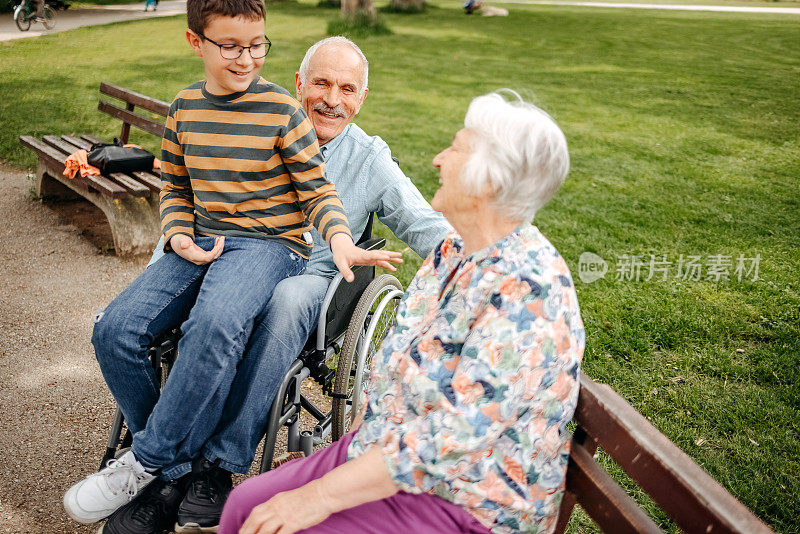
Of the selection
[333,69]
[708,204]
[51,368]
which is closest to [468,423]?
[333,69]

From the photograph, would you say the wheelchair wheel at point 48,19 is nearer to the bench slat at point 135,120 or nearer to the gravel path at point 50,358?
the bench slat at point 135,120

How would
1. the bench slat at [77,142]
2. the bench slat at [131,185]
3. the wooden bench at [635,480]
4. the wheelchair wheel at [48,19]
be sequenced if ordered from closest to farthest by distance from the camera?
the wooden bench at [635,480] → the bench slat at [131,185] → the bench slat at [77,142] → the wheelchair wheel at [48,19]

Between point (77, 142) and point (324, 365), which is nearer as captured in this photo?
point (324, 365)

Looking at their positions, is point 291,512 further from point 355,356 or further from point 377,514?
point 355,356

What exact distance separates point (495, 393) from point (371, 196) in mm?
1459

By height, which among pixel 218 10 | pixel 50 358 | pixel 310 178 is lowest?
pixel 50 358

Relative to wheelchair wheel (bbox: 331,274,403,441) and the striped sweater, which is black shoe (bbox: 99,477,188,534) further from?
the striped sweater

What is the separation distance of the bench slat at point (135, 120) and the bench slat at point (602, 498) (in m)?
3.88

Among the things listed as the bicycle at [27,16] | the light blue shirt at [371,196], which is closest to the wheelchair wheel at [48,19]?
the bicycle at [27,16]

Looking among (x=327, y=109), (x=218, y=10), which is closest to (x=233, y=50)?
(x=218, y=10)

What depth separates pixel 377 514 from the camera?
156 centimetres

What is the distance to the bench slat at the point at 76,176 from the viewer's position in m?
4.29

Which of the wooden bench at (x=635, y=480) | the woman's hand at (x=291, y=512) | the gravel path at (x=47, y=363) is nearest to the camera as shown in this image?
the wooden bench at (x=635, y=480)

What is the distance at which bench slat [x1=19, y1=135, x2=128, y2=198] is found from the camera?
429 cm
